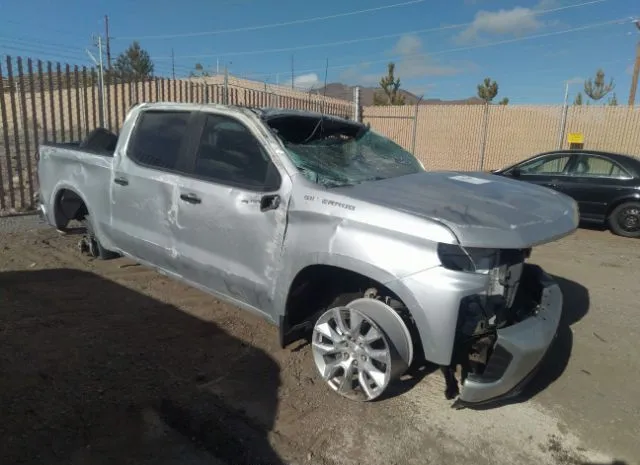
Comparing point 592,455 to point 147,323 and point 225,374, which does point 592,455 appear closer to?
point 225,374

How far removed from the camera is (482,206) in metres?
2.80

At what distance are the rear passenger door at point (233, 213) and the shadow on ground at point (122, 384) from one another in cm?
51

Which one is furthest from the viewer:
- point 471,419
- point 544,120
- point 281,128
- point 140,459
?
point 544,120

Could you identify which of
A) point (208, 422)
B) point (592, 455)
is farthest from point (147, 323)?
point (592, 455)

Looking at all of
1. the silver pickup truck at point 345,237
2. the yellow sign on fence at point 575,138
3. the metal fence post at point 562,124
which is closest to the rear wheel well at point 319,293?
the silver pickup truck at point 345,237

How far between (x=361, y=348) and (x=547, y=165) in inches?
325

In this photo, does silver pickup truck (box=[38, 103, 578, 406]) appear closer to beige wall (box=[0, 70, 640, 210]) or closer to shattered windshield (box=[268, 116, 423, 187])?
shattered windshield (box=[268, 116, 423, 187])

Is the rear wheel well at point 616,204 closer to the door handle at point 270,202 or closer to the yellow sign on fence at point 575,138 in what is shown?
the door handle at point 270,202

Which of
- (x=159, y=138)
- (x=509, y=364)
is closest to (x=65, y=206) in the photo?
(x=159, y=138)

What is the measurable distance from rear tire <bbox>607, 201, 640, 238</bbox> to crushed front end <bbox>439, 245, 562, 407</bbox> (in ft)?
23.2

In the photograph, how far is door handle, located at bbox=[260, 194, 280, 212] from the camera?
3.11 meters

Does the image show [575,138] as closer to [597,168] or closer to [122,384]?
[597,168]

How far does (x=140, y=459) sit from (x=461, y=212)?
7.14 ft

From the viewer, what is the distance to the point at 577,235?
8672 millimetres
